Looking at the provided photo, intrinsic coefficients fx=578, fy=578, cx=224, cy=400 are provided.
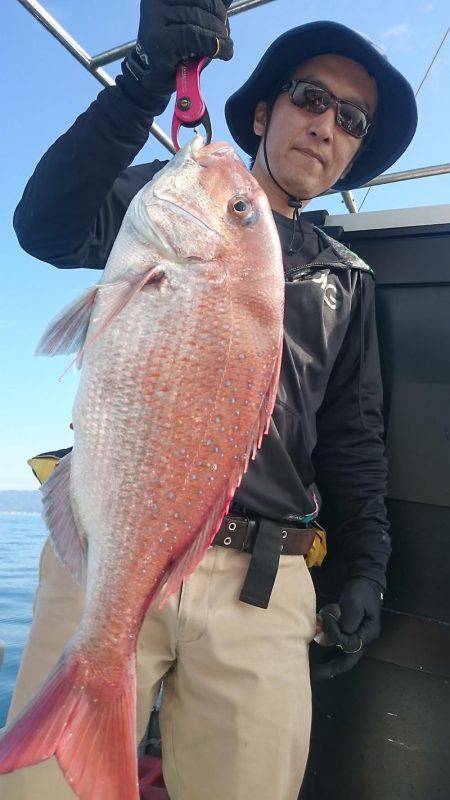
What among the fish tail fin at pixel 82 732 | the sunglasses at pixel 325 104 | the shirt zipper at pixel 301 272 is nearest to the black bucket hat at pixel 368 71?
the sunglasses at pixel 325 104

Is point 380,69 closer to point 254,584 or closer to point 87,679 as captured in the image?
point 254,584

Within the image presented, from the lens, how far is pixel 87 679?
1391mm

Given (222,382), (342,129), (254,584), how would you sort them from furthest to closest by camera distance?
(342,129), (254,584), (222,382)

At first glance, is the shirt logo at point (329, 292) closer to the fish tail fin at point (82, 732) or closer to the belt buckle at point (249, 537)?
the belt buckle at point (249, 537)

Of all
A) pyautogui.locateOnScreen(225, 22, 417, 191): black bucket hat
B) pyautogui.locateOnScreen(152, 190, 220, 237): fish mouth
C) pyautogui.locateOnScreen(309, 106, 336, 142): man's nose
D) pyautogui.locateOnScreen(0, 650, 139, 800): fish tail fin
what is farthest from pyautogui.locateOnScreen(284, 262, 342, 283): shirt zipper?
pyautogui.locateOnScreen(0, 650, 139, 800): fish tail fin

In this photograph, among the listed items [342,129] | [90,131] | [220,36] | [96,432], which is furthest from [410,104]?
[96,432]

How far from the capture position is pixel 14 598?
6938mm

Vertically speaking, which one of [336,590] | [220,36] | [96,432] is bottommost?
[336,590]

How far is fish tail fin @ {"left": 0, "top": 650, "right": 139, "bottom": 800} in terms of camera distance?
4.14 ft

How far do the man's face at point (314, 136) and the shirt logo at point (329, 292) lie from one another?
414 mm

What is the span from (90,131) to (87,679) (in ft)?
4.95

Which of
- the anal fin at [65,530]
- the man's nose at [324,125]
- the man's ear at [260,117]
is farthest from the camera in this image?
the man's ear at [260,117]

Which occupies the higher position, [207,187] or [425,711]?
[207,187]

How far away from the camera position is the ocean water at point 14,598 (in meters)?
4.52
